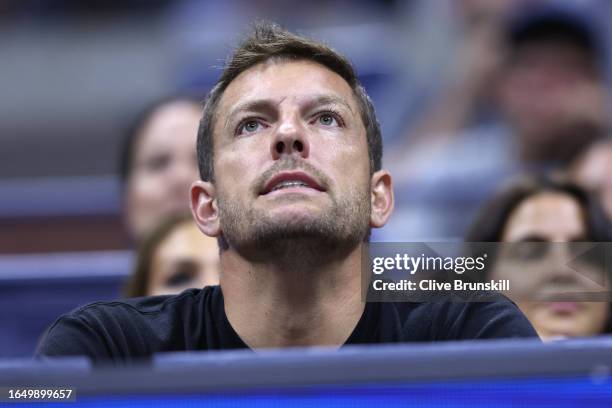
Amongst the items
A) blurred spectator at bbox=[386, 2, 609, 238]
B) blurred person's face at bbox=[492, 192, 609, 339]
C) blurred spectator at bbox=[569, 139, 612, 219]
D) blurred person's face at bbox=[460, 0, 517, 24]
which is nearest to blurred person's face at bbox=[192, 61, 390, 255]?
blurred person's face at bbox=[492, 192, 609, 339]

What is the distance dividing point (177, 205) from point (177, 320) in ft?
3.28

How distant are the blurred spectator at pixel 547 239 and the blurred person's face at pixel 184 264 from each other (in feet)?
1.74

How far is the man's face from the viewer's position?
56.9 inches

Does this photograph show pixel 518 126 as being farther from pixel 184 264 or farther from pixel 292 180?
pixel 292 180

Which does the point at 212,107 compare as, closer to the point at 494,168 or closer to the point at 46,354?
the point at 46,354

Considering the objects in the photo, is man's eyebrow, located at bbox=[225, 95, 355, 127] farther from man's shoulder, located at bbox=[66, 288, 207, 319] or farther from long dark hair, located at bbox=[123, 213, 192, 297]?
long dark hair, located at bbox=[123, 213, 192, 297]

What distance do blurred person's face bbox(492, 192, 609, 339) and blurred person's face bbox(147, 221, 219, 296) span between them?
591 millimetres

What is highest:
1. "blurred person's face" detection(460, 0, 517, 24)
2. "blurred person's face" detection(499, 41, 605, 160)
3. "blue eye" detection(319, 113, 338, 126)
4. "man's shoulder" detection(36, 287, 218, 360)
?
"blurred person's face" detection(460, 0, 517, 24)

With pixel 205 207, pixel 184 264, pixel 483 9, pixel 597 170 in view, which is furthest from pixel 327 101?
pixel 483 9

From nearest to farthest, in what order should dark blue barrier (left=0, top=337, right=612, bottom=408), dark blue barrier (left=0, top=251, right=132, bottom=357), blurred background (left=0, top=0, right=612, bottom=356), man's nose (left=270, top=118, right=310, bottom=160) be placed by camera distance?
dark blue barrier (left=0, top=337, right=612, bottom=408) < man's nose (left=270, top=118, right=310, bottom=160) < dark blue barrier (left=0, top=251, right=132, bottom=357) < blurred background (left=0, top=0, right=612, bottom=356)

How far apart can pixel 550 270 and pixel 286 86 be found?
48 cm

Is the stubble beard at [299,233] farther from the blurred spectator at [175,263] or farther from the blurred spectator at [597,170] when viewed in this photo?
the blurred spectator at [597,170]

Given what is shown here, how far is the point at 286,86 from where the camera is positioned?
5.10 feet

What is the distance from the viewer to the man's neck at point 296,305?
1.54m
